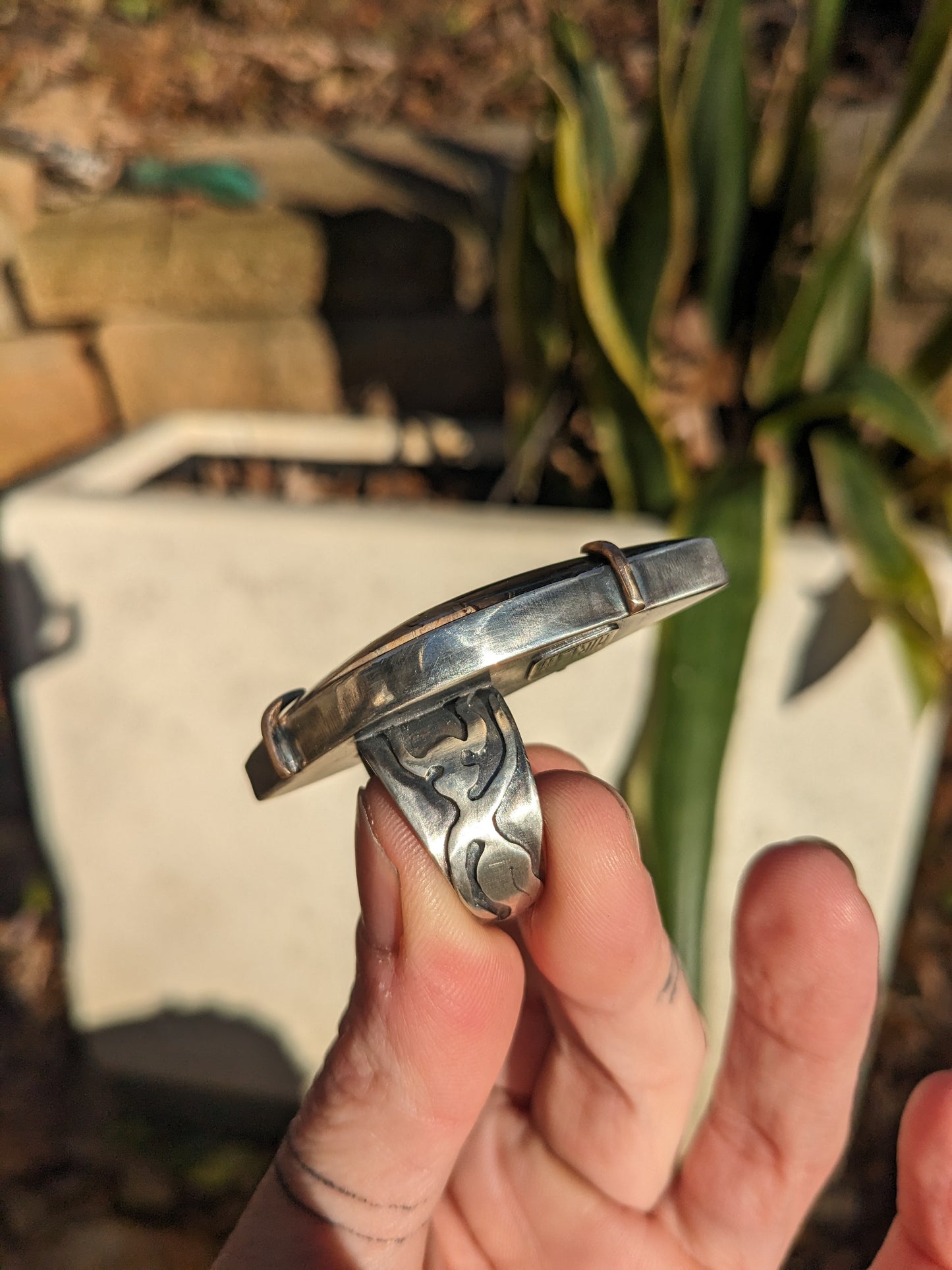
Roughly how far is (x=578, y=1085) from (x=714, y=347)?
0.80 metres

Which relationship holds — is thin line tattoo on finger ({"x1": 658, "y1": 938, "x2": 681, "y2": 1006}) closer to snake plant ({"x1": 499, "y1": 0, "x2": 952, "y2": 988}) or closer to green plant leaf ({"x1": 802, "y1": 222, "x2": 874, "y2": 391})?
snake plant ({"x1": 499, "y1": 0, "x2": 952, "y2": 988})

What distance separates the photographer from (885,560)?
0.76 metres

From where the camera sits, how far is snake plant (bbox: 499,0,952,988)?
77cm

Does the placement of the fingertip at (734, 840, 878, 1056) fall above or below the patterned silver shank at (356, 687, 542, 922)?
below

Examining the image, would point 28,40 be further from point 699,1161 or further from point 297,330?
point 699,1161

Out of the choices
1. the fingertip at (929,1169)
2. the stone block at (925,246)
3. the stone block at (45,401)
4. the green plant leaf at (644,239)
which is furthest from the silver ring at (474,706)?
the stone block at (45,401)

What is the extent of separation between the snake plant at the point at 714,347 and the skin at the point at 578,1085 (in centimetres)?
16

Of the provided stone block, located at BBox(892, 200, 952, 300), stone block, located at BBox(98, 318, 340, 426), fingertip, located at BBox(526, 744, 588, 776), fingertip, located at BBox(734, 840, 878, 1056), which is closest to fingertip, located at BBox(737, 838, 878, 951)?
fingertip, located at BBox(734, 840, 878, 1056)

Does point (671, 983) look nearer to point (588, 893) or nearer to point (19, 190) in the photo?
point (588, 893)

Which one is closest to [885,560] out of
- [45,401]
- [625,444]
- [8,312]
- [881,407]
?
[881,407]

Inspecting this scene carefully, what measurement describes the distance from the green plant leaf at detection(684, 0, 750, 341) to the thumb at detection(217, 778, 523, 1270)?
Result: 0.78m

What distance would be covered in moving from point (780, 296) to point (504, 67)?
0.73m

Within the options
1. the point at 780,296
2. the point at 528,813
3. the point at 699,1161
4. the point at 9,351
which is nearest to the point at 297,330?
the point at 9,351

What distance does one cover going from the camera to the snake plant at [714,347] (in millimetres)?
769
